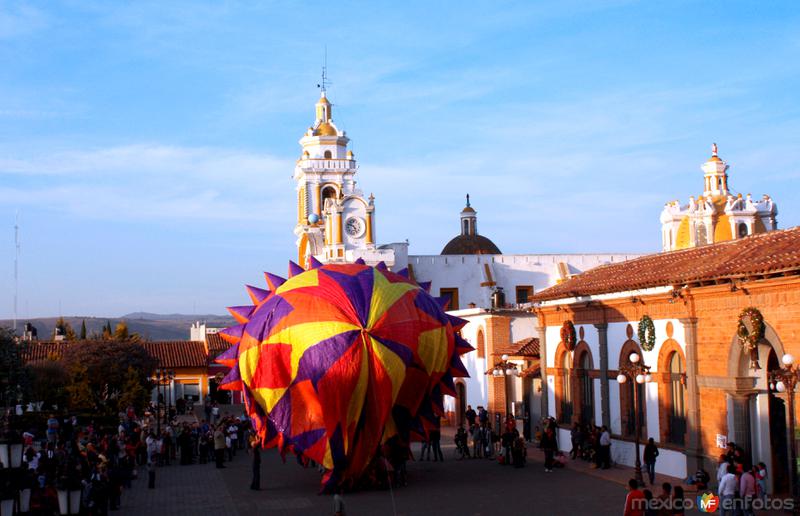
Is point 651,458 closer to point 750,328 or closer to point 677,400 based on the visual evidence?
point 677,400

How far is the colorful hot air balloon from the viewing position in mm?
22094

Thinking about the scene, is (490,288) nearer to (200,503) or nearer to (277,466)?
(277,466)

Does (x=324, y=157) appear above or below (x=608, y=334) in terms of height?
above

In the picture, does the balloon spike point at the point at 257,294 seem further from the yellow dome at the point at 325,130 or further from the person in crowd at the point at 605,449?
the yellow dome at the point at 325,130

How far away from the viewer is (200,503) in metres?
22.6

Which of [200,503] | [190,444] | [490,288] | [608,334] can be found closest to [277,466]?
[190,444]

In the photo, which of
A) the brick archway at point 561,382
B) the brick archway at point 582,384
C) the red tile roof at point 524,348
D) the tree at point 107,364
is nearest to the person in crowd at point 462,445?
the brick archway at point 561,382

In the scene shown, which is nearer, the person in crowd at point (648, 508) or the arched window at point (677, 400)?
the person in crowd at point (648, 508)

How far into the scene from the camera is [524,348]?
3672 centimetres

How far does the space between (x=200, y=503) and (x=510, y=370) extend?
512 inches

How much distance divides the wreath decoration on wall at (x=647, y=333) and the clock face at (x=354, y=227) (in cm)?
3801

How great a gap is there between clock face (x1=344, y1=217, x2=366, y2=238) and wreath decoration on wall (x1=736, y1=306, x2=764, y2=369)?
42.7 m

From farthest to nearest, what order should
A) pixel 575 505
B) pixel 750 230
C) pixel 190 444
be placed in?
pixel 750 230 → pixel 190 444 → pixel 575 505

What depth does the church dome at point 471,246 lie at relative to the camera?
71.6 m
